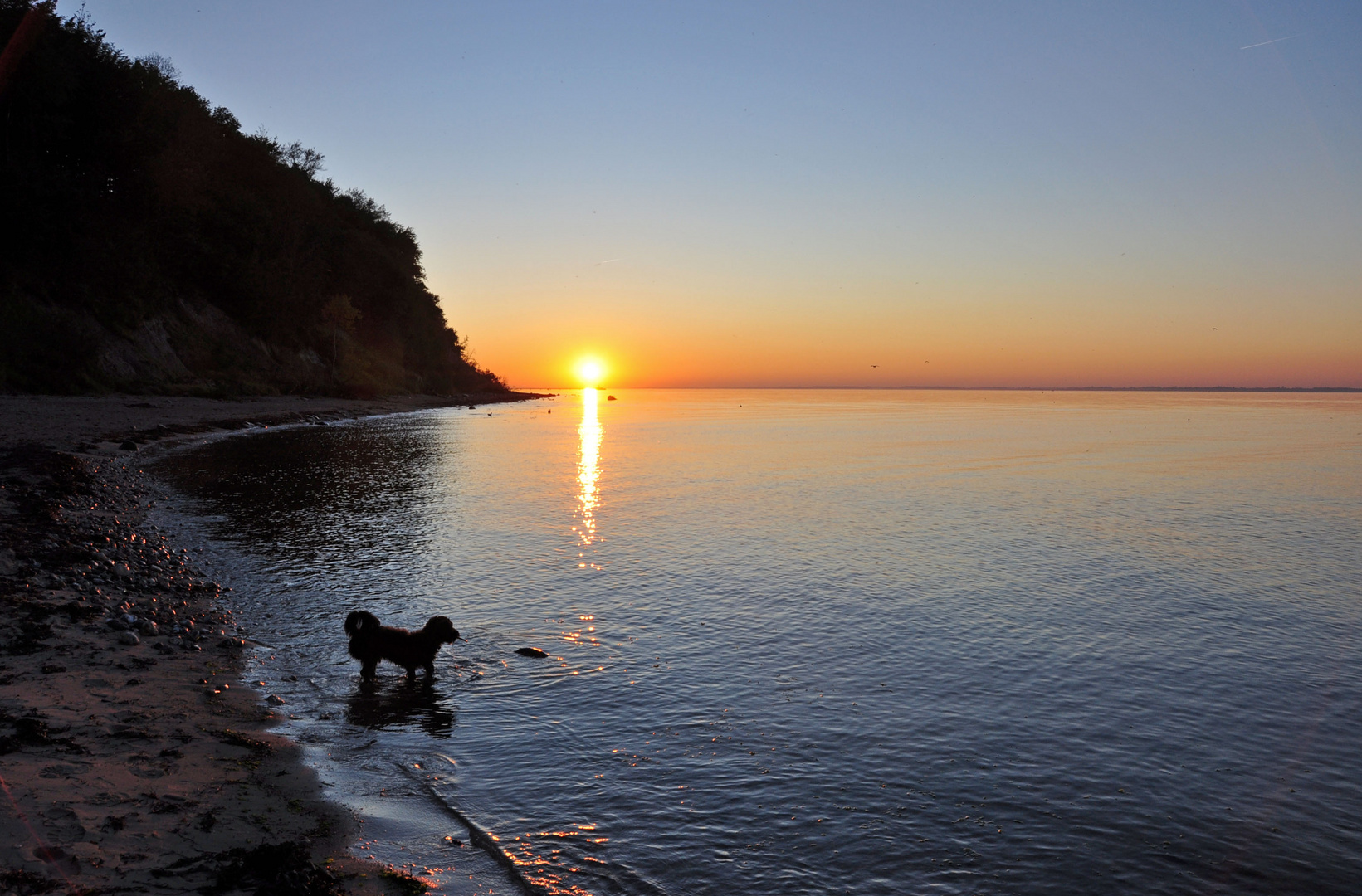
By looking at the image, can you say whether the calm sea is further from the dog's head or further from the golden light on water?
the dog's head

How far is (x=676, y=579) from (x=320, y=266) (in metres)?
79.8

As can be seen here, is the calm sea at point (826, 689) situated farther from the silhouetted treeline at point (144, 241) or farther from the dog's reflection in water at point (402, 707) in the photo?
the silhouetted treeline at point (144, 241)

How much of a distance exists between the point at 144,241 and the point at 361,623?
53.8 metres

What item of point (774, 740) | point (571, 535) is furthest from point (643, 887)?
point (571, 535)

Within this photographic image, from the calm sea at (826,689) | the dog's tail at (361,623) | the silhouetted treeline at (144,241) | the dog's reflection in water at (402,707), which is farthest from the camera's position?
the silhouetted treeline at (144,241)

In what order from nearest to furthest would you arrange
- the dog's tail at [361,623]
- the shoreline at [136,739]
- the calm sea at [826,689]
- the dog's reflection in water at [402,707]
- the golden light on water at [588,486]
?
1. the shoreline at [136,739]
2. the calm sea at [826,689]
3. the dog's reflection in water at [402,707]
4. the dog's tail at [361,623]
5. the golden light on water at [588,486]

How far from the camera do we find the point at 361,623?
993 cm

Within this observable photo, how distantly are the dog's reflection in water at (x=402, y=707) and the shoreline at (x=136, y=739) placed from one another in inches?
33.6

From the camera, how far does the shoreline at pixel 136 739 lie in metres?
5.12

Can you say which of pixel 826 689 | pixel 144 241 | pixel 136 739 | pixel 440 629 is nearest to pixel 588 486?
pixel 440 629

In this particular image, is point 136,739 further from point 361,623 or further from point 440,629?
point 440,629

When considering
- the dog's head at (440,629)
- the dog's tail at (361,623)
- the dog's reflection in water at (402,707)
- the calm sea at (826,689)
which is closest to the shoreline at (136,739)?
the calm sea at (826,689)

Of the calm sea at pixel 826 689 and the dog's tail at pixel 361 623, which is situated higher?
the dog's tail at pixel 361 623

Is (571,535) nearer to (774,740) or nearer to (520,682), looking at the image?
(520,682)
